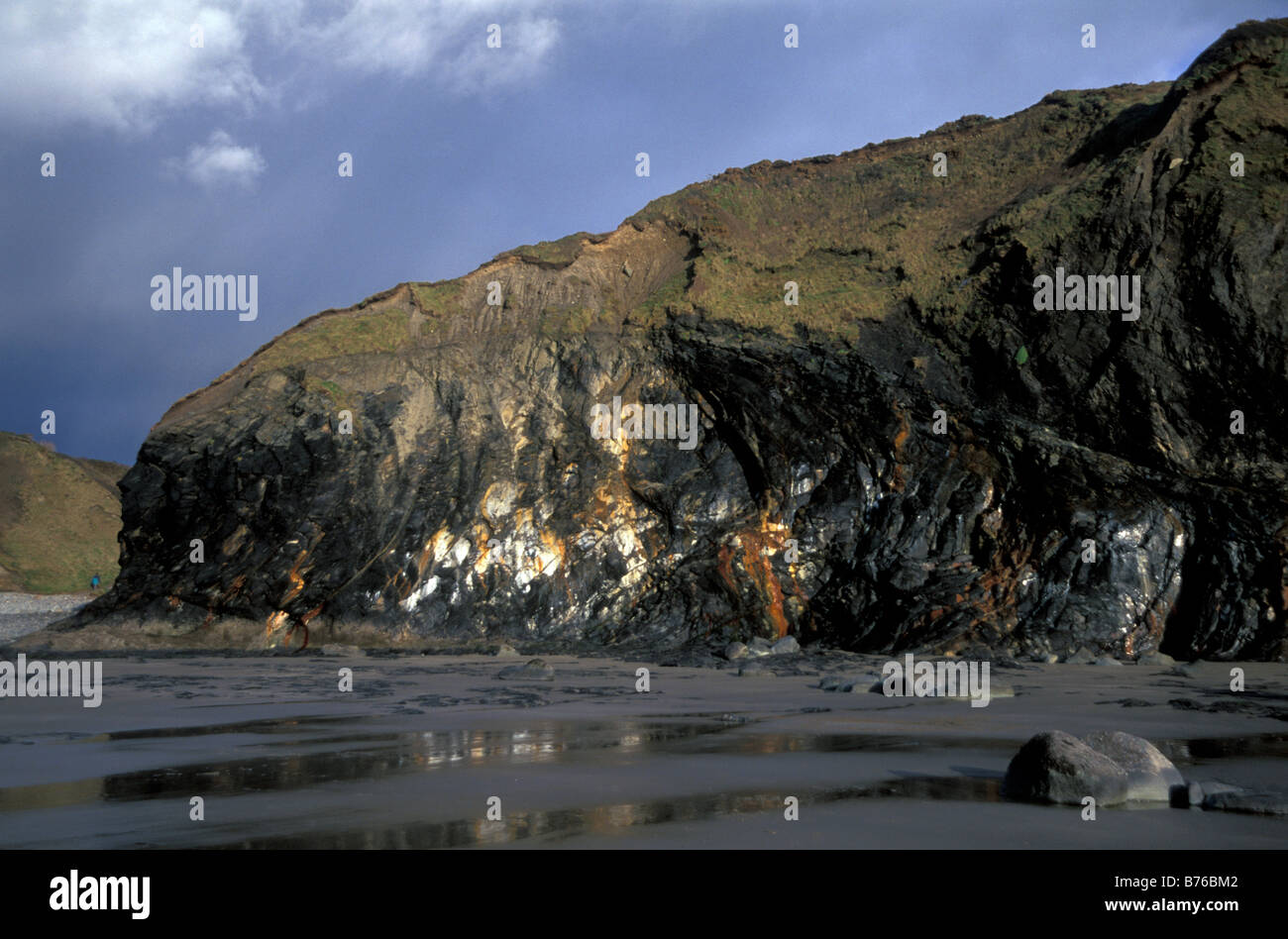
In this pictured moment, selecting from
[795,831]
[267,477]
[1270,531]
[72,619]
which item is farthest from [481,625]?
[795,831]

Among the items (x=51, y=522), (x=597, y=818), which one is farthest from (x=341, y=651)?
(x=51, y=522)

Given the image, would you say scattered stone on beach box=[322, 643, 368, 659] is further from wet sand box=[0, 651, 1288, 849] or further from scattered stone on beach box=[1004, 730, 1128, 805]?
scattered stone on beach box=[1004, 730, 1128, 805]

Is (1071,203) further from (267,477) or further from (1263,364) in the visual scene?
(267,477)

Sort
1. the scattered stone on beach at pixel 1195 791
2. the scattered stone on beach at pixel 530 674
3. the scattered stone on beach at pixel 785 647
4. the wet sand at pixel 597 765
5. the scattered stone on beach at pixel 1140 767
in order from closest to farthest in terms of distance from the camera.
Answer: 1. the wet sand at pixel 597 765
2. the scattered stone on beach at pixel 1195 791
3. the scattered stone on beach at pixel 1140 767
4. the scattered stone on beach at pixel 530 674
5. the scattered stone on beach at pixel 785 647

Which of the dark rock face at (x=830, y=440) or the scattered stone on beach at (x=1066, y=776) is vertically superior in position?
the dark rock face at (x=830, y=440)

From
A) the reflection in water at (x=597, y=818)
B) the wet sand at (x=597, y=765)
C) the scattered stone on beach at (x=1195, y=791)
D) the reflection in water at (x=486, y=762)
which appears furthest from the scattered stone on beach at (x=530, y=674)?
the scattered stone on beach at (x=1195, y=791)

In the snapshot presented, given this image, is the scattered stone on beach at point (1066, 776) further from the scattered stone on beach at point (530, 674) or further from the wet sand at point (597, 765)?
the scattered stone on beach at point (530, 674)
